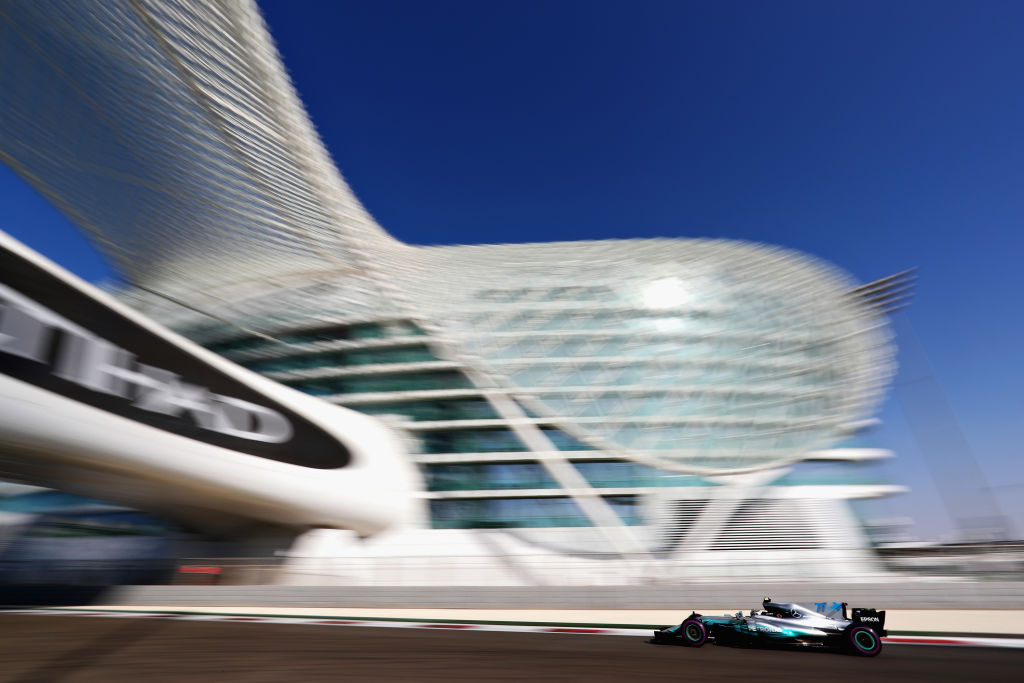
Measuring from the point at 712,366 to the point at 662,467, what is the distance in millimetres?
4954

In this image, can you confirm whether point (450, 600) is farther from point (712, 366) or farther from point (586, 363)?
point (712, 366)

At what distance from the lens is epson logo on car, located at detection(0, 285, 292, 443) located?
10867mm

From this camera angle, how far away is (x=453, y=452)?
22797 mm

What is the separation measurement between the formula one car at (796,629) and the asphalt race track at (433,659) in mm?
160

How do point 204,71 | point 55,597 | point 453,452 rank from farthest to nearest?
point 453,452 → point 55,597 → point 204,71

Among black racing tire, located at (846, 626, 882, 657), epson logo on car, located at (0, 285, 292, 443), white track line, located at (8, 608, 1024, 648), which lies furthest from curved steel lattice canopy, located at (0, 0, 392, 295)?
black racing tire, located at (846, 626, 882, 657)

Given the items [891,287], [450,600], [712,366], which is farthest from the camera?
[891,287]

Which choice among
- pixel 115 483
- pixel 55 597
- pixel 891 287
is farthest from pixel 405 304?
pixel 891 287

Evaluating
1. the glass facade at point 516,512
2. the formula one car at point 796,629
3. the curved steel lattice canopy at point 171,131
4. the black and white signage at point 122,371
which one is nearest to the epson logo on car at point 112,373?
the black and white signage at point 122,371

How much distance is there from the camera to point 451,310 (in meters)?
22.5

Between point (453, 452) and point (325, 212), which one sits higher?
→ point (325, 212)

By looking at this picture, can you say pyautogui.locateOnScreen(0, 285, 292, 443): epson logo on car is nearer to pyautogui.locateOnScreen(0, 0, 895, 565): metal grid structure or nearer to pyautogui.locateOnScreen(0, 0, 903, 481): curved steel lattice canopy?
pyautogui.locateOnScreen(0, 0, 895, 565): metal grid structure

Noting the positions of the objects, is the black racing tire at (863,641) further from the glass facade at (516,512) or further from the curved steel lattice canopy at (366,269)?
the glass facade at (516,512)

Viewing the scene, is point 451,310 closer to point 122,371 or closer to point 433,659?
point 122,371
